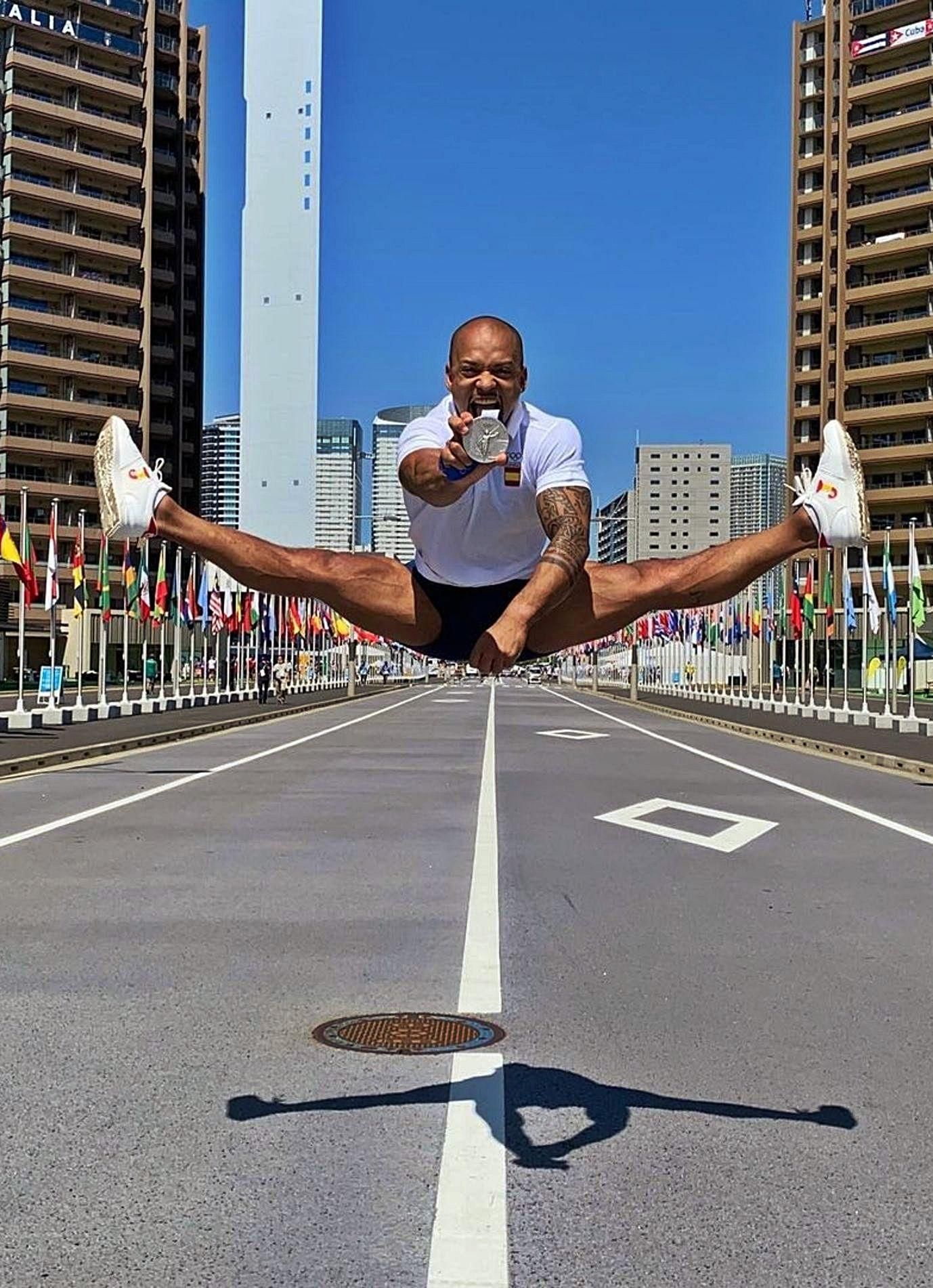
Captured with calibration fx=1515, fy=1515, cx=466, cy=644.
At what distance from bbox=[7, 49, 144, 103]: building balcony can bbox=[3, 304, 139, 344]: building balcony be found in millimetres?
16285

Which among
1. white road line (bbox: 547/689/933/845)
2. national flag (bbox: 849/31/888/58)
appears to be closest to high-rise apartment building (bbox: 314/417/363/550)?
white road line (bbox: 547/689/933/845)

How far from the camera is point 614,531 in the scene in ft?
18.9

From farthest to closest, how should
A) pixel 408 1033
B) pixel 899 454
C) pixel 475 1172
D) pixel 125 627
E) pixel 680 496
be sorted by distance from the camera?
1. pixel 899 454
2. pixel 125 627
3. pixel 408 1033
4. pixel 680 496
5. pixel 475 1172

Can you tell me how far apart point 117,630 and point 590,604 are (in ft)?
355

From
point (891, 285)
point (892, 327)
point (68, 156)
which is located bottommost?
point (892, 327)

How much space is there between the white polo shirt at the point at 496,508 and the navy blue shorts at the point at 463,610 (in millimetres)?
36

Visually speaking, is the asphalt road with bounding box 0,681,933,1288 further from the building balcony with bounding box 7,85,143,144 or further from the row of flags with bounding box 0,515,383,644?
the building balcony with bounding box 7,85,143,144

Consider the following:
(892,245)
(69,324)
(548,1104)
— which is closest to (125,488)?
(548,1104)

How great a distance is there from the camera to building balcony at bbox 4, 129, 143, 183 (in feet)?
342

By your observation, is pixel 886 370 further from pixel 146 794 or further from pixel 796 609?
pixel 146 794

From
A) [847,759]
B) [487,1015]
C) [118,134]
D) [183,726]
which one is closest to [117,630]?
[118,134]

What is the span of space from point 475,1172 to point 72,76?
370 feet

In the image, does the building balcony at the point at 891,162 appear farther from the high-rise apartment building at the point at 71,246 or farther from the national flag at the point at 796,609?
the national flag at the point at 796,609

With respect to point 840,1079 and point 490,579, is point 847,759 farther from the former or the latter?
point 490,579
